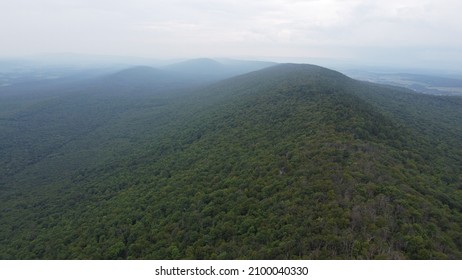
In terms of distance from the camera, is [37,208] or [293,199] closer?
[293,199]

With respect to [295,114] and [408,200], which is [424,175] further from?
[295,114]

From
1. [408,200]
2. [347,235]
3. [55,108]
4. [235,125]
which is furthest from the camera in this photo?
[55,108]

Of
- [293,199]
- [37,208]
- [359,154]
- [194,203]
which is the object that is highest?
[359,154]

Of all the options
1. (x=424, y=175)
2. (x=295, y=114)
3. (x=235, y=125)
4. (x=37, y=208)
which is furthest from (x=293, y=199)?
(x=37, y=208)

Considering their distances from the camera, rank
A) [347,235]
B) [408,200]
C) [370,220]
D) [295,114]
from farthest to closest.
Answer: [295,114] → [408,200] → [370,220] → [347,235]

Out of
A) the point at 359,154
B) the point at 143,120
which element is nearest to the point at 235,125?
the point at 359,154

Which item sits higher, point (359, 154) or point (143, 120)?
point (359, 154)

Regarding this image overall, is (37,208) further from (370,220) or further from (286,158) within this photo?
(370,220)
